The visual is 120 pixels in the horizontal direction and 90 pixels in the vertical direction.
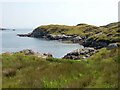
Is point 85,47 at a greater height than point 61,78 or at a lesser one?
lesser

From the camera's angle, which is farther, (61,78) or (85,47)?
(85,47)

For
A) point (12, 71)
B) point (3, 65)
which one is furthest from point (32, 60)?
point (12, 71)

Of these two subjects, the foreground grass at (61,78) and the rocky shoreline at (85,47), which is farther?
the rocky shoreline at (85,47)

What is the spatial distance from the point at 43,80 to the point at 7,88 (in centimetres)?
186

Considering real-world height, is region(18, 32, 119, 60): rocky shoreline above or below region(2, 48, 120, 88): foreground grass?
below

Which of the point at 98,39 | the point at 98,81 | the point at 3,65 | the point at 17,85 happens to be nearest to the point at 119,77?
the point at 98,81

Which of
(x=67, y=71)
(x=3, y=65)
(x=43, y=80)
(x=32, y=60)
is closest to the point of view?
(x=43, y=80)

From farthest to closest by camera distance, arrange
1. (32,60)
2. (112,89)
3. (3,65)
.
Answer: (32,60) → (3,65) → (112,89)

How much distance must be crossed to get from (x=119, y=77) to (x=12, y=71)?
6.20 m

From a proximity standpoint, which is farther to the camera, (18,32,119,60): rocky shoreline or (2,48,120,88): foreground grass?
(18,32,119,60): rocky shoreline

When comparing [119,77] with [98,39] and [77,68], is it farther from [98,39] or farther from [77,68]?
[98,39]

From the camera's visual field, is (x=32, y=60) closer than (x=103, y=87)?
No

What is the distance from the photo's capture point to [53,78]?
1333 centimetres

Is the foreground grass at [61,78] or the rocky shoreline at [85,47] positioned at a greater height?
the foreground grass at [61,78]
